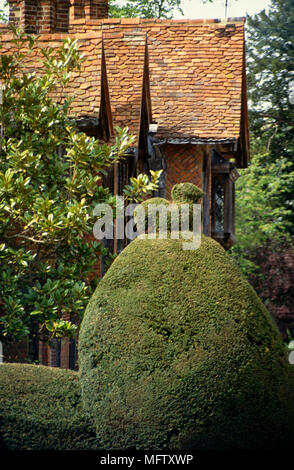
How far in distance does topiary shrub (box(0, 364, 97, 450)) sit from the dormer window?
13412mm

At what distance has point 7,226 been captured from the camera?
12.0m

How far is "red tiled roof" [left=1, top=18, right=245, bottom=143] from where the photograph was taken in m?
17.7

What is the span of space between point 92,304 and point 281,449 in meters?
2.32

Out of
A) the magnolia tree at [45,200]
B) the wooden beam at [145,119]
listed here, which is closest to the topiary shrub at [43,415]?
the magnolia tree at [45,200]

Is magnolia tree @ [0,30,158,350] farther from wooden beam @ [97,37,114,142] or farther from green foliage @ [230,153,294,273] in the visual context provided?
green foliage @ [230,153,294,273]

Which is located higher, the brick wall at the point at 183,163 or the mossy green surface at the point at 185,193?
the mossy green surface at the point at 185,193

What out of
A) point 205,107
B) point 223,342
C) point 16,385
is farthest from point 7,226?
point 205,107

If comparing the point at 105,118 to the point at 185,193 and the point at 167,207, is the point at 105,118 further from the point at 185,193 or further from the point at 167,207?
the point at 167,207

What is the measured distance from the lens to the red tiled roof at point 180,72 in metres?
17.7

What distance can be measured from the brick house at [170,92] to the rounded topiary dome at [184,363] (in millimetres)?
8482

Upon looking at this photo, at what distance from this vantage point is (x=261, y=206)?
36.8 m

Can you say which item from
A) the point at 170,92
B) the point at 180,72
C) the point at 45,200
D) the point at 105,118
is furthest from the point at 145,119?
the point at 45,200

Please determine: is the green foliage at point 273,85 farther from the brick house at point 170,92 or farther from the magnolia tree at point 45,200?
the magnolia tree at point 45,200

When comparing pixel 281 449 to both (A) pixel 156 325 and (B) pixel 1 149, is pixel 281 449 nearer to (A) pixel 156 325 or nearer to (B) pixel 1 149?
(A) pixel 156 325
